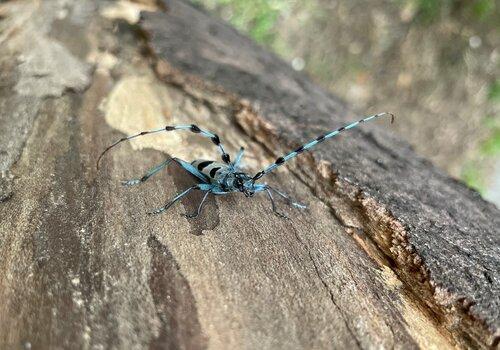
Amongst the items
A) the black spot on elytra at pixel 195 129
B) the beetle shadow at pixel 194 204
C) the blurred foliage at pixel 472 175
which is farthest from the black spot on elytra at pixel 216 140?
the blurred foliage at pixel 472 175

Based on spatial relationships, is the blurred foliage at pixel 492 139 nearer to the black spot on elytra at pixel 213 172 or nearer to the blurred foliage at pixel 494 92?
the blurred foliage at pixel 494 92

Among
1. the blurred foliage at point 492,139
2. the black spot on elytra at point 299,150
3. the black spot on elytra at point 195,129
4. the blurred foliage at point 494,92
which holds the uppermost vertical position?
the black spot on elytra at point 299,150

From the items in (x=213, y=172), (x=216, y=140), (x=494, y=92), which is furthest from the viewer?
(x=494, y=92)

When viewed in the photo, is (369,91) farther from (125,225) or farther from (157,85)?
(125,225)

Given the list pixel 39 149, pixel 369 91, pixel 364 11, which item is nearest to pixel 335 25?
pixel 364 11

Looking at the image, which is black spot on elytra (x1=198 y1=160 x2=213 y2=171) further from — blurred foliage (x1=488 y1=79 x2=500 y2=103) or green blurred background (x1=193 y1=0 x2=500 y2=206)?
blurred foliage (x1=488 y1=79 x2=500 y2=103)

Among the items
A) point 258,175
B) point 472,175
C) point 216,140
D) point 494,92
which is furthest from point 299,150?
point 472,175

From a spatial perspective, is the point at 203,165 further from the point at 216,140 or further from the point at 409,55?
the point at 409,55
